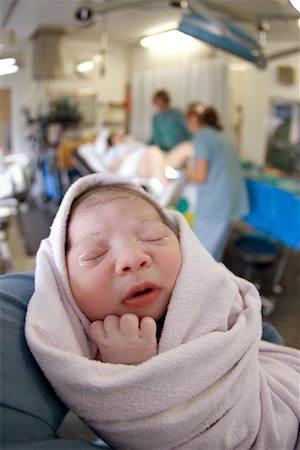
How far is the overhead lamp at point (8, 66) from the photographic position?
0.60 m

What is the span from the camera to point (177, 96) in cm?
352

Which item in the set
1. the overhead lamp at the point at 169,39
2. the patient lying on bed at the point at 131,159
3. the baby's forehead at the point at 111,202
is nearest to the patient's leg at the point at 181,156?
the patient lying on bed at the point at 131,159

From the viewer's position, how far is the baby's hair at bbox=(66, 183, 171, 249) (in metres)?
0.50

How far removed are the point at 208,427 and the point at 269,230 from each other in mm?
1722

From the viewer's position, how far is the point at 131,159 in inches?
70.0

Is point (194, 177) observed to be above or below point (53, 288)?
below

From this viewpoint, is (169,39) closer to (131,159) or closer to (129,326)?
(131,159)

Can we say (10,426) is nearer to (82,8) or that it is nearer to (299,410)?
(299,410)

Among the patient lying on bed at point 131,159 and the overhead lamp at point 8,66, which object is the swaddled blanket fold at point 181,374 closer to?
the overhead lamp at point 8,66

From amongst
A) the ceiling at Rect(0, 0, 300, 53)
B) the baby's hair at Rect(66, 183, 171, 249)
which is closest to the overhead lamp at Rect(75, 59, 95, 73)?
the ceiling at Rect(0, 0, 300, 53)

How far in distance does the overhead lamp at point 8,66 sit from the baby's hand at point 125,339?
42cm

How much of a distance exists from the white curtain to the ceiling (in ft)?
2.37

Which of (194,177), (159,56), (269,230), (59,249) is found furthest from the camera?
(159,56)

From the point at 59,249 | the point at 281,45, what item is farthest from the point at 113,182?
the point at 281,45
